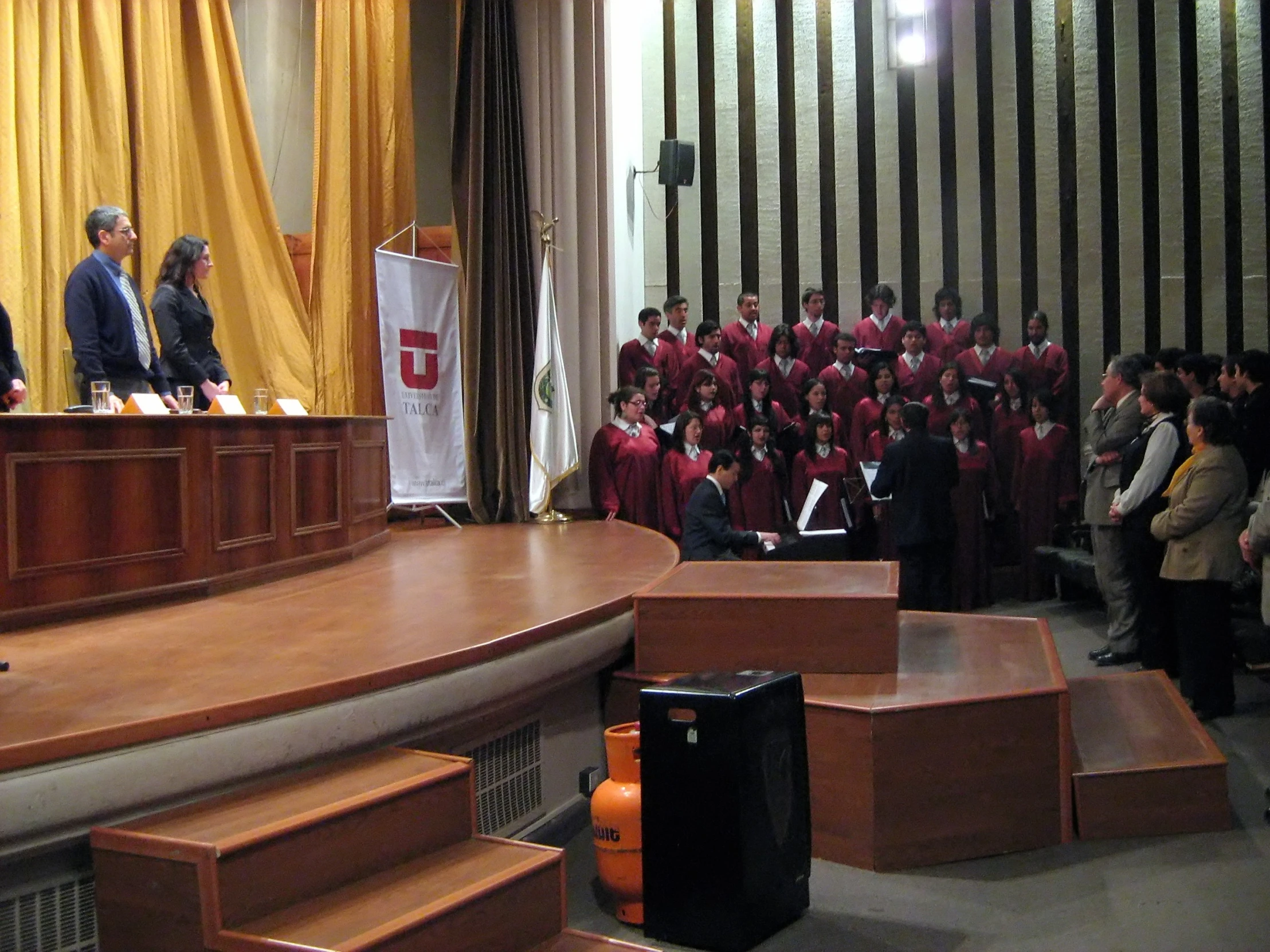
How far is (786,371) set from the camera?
281 inches

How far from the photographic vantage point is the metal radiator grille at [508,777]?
290 cm

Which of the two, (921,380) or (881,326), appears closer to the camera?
(921,380)

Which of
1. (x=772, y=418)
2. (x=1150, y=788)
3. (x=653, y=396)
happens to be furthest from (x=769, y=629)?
(x=772, y=418)

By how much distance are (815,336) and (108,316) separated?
4497 mm

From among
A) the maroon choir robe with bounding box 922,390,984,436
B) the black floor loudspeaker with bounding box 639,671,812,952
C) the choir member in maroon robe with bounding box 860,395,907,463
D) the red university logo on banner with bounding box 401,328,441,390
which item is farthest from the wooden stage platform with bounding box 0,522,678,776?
the maroon choir robe with bounding box 922,390,984,436

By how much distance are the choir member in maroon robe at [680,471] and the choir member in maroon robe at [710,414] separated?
6.6 inches

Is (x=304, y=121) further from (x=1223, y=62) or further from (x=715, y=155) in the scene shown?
(x=1223, y=62)

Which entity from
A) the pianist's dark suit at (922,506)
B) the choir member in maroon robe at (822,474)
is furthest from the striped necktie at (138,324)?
the choir member in maroon robe at (822,474)

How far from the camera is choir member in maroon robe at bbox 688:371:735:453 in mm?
6488

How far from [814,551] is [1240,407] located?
220 cm

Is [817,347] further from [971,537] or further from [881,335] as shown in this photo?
[971,537]

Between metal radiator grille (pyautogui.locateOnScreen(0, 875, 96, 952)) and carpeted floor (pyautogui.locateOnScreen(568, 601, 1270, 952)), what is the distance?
109 cm

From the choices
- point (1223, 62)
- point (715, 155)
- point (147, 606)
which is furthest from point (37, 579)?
point (1223, 62)

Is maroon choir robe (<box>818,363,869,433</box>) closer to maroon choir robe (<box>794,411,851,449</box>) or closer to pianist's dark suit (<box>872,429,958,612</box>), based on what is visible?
maroon choir robe (<box>794,411,851,449</box>)
